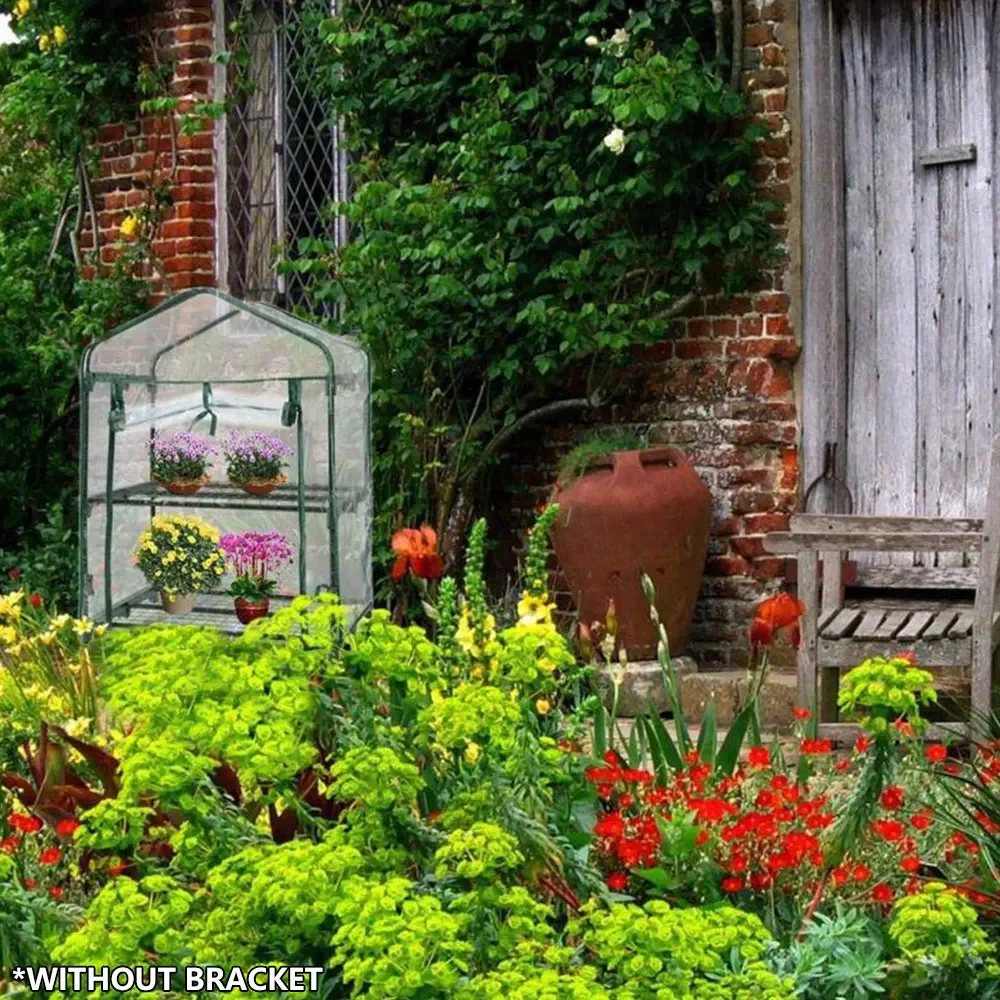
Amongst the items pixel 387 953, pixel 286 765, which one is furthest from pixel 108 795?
pixel 387 953

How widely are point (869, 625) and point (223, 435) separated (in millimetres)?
2445

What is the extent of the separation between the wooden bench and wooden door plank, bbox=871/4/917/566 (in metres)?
0.66

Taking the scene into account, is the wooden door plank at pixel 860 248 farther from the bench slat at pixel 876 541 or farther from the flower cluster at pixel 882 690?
the flower cluster at pixel 882 690

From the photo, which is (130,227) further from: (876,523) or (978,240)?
(876,523)

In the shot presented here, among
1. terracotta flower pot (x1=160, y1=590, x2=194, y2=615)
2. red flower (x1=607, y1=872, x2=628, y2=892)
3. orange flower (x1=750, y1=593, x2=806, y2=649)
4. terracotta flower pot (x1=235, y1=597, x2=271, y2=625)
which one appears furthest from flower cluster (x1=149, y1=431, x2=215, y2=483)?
red flower (x1=607, y1=872, x2=628, y2=892)

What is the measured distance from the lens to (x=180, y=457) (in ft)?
25.1

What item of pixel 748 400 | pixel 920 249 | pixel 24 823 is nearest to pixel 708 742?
pixel 24 823

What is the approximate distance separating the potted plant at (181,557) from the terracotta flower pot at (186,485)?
0.45ft

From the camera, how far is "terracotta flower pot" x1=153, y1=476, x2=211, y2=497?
766 cm

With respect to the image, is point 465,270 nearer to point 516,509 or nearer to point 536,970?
point 516,509

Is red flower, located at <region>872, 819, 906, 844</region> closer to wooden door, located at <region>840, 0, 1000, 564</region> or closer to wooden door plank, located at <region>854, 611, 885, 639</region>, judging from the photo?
wooden door plank, located at <region>854, 611, 885, 639</region>

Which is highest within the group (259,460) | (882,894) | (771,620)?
(259,460)

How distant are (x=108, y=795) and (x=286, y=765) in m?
0.77

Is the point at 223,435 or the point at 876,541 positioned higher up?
the point at 223,435
